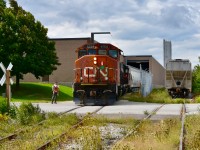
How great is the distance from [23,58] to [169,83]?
14324mm

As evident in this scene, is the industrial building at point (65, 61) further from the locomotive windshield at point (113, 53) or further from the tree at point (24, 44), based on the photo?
the locomotive windshield at point (113, 53)

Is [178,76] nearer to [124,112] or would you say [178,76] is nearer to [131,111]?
[131,111]

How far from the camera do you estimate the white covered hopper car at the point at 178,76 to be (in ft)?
122

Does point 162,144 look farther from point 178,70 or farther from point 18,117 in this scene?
point 178,70

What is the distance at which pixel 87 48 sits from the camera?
2645 centimetres

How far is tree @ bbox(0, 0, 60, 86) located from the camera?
40.6 metres

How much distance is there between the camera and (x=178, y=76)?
37.9 meters

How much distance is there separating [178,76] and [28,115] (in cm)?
2339

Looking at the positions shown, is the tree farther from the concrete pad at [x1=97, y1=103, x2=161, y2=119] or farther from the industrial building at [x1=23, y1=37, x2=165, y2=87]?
the concrete pad at [x1=97, y1=103, x2=161, y2=119]

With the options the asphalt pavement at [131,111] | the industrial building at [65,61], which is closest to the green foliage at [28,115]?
the asphalt pavement at [131,111]

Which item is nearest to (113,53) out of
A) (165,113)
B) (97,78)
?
(97,78)

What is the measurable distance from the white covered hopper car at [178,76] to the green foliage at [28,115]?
841 inches

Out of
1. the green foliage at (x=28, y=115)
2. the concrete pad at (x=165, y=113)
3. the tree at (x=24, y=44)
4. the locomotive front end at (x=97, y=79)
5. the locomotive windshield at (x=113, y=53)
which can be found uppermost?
the tree at (x=24, y=44)

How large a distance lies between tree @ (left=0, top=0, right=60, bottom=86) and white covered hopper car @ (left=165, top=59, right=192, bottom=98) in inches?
495
